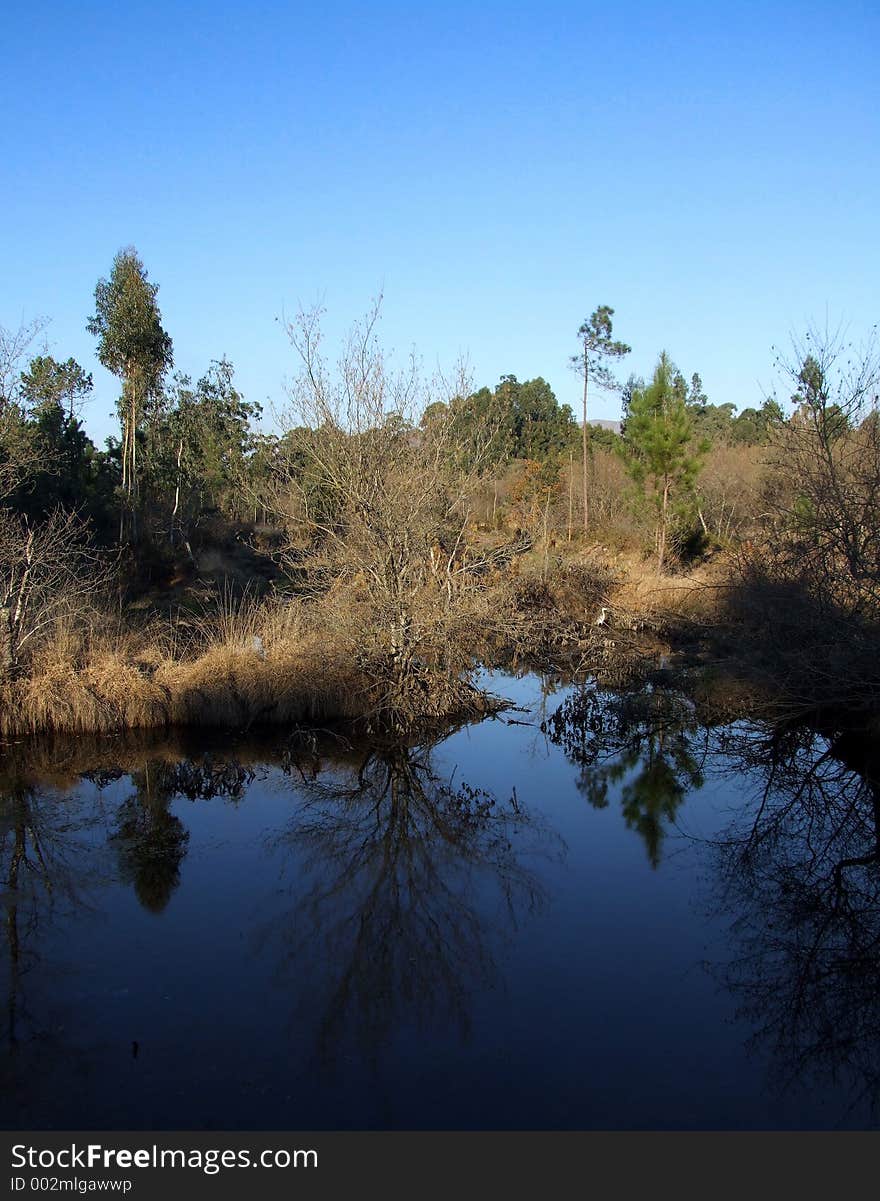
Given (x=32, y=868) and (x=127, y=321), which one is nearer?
(x=32, y=868)

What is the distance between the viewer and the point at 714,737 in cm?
1281

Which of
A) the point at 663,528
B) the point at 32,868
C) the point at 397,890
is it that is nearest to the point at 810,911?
the point at 397,890

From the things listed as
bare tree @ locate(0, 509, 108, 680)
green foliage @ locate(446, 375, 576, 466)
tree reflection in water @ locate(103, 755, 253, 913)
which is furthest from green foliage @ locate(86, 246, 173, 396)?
tree reflection in water @ locate(103, 755, 253, 913)

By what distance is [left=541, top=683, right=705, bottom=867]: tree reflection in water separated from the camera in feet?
33.3

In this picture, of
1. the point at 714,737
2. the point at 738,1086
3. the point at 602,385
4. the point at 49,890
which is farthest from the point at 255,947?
the point at 602,385

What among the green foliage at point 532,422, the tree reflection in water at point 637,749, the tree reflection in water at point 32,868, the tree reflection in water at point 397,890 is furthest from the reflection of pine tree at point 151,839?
the green foliage at point 532,422

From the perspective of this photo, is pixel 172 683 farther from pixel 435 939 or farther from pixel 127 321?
pixel 127 321

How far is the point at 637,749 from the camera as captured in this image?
40.4 feet

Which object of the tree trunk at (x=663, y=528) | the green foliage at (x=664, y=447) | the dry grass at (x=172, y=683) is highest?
the green foliage at (x=664, y=447)

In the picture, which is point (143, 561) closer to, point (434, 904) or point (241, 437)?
point (241, 437)

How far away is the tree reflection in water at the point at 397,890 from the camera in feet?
20.2

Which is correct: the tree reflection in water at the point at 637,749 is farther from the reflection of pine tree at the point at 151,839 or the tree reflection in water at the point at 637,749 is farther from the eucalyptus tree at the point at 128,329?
the eucalyptus tree at the point at 128,329

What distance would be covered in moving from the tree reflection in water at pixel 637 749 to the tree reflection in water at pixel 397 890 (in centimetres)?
121

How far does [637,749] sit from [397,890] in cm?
531
